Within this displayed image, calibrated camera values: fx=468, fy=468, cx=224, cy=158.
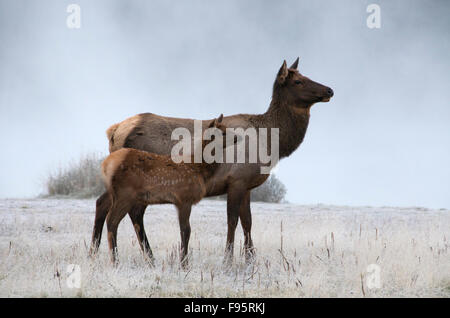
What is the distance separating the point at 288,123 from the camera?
7.88 meters

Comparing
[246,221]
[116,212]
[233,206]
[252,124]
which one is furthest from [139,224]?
[252,124]

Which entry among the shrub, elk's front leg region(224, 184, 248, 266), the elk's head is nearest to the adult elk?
the elk's head

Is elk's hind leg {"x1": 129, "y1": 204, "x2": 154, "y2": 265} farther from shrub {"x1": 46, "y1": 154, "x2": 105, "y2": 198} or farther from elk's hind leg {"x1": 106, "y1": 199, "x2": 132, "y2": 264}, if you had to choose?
shrub {"x1": 46, "y1": 154, "x2": 105, "y2": 198}

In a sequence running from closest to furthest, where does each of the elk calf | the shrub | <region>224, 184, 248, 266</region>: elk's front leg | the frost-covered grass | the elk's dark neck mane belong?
the frost-covered grass < the elk calf < <region>224, 184, 248, 266</region>: elk's front leg < the elk's dark neck mane < the shrub

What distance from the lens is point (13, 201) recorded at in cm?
1401

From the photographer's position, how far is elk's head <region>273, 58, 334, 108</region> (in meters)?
7.71

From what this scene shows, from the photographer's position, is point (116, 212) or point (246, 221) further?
point (246, 221)

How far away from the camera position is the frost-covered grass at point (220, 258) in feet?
18.8

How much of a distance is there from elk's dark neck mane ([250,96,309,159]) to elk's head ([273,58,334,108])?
107 millimetres

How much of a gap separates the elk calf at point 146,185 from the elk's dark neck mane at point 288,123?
174cm

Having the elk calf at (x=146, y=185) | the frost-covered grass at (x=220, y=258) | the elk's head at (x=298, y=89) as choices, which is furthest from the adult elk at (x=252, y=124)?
the elk calf at (x=146, y=185)

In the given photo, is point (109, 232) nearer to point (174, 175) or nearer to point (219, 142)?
point (174, 175)

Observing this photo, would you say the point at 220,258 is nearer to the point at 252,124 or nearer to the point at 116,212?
the point at 116,212

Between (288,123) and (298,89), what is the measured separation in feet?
1.93
